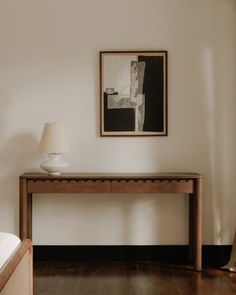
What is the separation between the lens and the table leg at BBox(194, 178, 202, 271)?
3816mm

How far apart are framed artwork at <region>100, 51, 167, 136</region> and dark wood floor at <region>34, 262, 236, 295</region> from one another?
3.65ft

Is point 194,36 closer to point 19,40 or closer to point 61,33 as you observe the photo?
point 61,33

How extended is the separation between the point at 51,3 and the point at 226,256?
2.62m

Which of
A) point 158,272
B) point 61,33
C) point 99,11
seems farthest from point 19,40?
point 158,272

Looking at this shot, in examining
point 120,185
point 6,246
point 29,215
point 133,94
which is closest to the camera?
point 6,246

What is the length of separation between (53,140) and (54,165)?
20 cm

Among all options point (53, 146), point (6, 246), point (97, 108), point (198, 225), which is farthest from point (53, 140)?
point (6, 246)

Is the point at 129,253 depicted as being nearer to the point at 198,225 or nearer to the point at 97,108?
the point at 198,225

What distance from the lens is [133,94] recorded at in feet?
13.7

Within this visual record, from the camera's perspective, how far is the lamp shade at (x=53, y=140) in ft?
12.8

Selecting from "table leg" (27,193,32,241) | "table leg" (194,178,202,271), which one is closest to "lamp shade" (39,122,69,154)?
"table leg" (27,193,32,241)

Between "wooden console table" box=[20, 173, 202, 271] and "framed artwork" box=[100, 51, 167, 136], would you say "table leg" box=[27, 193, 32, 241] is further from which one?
"framed artwork" box=[100, 51, 167, 136]

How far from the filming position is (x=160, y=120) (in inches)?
164

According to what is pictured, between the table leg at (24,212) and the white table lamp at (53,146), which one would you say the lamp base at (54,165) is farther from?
the table leg at (24,212)
